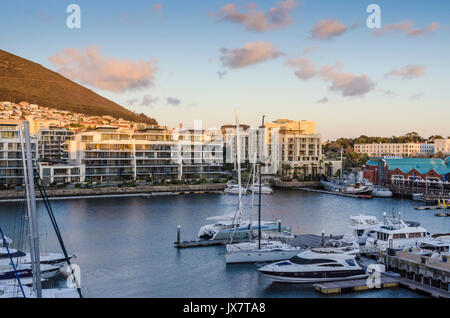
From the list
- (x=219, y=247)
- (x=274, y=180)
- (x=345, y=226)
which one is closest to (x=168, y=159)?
(x=274, y=180)

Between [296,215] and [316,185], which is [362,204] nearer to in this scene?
[296,215]

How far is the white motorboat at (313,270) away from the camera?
664cm

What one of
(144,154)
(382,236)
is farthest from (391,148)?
(382,236)

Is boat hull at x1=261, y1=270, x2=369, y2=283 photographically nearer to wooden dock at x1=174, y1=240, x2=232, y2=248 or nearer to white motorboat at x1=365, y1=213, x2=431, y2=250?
white motorboat at x1=365, y1=213, x2=431, y2=250

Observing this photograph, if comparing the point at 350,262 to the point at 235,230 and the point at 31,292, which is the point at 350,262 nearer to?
the point at 235,230

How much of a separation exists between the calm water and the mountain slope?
994 inches

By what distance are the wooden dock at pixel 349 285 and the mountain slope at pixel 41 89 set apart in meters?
34.7

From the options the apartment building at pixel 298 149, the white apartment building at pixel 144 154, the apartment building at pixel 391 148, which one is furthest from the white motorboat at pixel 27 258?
the apartment building at pixel 391 148

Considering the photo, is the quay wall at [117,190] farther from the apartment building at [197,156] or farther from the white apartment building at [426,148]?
the white apartment building at [426,148]

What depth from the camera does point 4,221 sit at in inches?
488

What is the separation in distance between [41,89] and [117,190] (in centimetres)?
2743

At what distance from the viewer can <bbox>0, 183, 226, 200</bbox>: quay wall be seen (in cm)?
1817

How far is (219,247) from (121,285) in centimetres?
303
